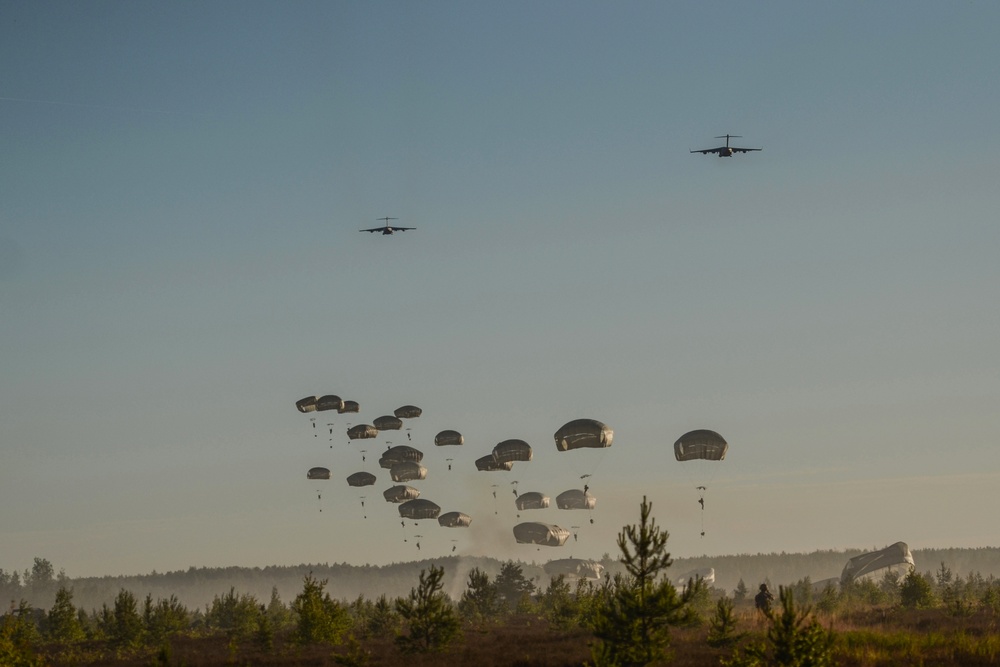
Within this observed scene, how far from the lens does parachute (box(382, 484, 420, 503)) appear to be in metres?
82.1

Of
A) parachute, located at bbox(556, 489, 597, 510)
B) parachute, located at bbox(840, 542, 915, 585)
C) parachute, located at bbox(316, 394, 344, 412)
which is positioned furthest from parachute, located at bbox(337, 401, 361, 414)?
parachute, located at bbox(840, 542, 915, 585)

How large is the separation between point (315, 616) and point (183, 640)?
16.9 m

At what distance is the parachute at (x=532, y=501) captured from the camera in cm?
9012

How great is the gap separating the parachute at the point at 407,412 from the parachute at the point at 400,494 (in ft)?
19.2

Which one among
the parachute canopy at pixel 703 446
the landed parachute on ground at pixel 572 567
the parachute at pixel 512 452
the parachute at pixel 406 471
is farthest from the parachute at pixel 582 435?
the landed parachute on ground at pixel 572 567

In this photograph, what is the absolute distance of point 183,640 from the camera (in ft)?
202

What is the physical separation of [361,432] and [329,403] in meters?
3.34

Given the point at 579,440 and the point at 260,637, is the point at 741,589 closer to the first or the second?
the point at 579,440

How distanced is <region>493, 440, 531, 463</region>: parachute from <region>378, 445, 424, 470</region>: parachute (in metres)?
10.1

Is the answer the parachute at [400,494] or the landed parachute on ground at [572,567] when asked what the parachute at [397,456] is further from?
the landed parachute on ground at [572,567]

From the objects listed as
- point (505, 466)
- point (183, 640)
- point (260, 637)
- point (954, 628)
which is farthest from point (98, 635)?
point (954, 628)

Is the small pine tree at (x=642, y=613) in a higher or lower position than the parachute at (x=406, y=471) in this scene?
lower

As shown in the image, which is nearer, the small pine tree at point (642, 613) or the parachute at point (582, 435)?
the small pine tree at point (642, 613)

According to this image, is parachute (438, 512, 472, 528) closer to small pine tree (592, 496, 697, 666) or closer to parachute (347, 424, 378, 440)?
parachute (347, 424, 378, 440)
